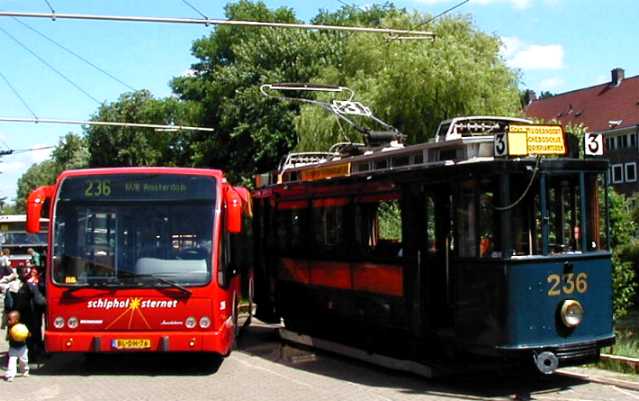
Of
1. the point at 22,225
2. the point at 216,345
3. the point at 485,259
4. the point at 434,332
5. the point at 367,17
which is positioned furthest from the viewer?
the point at 367,17

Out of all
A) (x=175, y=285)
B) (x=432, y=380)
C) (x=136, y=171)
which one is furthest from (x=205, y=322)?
(x=432, y=380)

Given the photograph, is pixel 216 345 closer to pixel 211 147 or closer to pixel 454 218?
pixel 454 218

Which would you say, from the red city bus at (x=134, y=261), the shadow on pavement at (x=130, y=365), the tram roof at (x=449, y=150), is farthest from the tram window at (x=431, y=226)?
the shadow on pavement at (x=130, y=365)

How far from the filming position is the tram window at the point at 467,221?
10602 millimetres

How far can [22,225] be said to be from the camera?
38781 mm

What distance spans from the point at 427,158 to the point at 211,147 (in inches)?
1196

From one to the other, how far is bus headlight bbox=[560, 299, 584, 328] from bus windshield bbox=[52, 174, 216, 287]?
15.3ft

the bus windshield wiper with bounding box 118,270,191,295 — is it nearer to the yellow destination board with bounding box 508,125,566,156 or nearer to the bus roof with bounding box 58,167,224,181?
the bus roof with bounding box 58,167,224,181

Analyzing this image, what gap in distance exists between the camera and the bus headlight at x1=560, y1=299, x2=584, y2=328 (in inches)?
404

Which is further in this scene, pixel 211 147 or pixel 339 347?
pixel 211 147

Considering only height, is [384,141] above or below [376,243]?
above

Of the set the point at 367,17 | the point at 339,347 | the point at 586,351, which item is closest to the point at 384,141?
the point at 339,347

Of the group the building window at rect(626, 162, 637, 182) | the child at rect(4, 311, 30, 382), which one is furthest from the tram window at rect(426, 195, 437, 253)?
the building window at rect(626, 162, 637, 182)

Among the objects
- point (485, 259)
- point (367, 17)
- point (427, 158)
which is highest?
point (367, 17)
